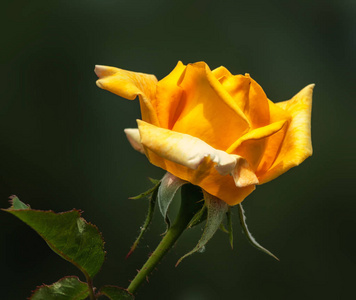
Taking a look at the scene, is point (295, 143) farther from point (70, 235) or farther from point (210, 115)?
point (70, 235)

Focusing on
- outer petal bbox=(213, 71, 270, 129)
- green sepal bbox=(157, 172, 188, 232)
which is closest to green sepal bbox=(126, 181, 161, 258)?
green sepal bbox=(157, 172, 188, 232)

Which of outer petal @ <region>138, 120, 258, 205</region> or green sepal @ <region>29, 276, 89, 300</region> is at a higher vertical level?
outer petal @ <region>138, 120, 258, 205</region>

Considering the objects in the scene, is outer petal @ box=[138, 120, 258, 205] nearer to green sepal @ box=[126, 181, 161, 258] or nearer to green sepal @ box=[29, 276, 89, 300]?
green sepal @ box=[126, 181, 161, 258]

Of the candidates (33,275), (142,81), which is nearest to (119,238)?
(33,275)

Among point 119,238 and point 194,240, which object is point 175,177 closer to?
point 194,240

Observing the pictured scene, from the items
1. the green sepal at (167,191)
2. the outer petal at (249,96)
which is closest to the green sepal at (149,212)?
the green sepal at (167,191)

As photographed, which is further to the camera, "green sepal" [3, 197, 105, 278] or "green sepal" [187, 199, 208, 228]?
"green sepal" [187, 199, 208, 228]

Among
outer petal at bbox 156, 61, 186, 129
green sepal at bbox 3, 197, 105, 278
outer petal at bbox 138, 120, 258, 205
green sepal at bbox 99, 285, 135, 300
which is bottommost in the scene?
green sepal at bbox 99, 285, 135, 300
